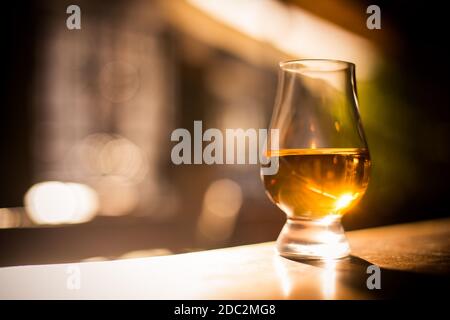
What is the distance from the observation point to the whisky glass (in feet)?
1.75

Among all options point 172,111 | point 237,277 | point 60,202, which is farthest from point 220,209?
point 237,277

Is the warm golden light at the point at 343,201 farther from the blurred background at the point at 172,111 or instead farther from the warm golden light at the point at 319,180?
the blurred background at the point at 172,111

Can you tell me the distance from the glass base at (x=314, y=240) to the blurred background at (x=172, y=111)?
1.65 meters

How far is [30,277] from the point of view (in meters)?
0.43

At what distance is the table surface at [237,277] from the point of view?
369 mm

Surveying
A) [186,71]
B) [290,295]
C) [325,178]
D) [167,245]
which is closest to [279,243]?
[325,178]

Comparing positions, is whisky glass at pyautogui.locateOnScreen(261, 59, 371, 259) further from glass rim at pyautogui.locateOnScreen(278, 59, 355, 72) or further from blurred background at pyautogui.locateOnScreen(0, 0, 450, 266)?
blurred background at pyautogui.locateOnScreen(0, 0, 450, 266)

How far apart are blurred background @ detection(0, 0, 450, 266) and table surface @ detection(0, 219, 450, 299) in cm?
162

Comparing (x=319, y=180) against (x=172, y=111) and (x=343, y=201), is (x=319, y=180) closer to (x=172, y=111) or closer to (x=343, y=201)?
(x=343, y=201)

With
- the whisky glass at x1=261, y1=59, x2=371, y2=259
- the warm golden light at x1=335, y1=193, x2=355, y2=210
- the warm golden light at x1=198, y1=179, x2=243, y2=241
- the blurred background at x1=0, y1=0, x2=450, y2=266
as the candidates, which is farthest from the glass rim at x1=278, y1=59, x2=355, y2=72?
the warm golden light at x1=198, y1=179, x2=243, y2=241

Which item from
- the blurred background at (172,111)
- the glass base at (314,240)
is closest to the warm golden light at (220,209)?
the blurred background at (172,111)

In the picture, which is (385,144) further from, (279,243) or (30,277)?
(30,277)
